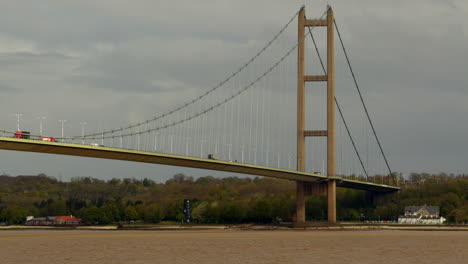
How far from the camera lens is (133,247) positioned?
5109 centimetres

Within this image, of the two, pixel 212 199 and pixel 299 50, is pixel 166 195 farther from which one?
pixel 299 50

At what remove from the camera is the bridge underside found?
203ft

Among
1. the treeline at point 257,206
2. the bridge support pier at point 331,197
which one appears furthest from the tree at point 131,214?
the bridge support pier at point 331,197

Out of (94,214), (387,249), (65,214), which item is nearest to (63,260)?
(387,249)

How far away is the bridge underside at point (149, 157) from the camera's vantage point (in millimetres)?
61875

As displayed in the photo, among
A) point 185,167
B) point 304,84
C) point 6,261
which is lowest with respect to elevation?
point 6,261

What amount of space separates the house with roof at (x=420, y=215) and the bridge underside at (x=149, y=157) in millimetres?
16618

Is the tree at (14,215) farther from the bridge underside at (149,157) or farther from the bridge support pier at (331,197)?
the bridge support pier at (331,197)

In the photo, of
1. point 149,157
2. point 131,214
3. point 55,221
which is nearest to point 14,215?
point 55,221

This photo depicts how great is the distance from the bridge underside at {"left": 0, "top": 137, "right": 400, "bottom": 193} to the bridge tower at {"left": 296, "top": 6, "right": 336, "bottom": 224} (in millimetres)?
1826

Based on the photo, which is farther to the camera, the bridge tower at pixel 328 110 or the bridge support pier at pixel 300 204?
the bridge support pier at pixel 300 204

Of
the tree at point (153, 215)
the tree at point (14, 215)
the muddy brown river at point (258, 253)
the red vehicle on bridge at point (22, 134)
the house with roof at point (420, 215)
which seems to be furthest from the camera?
the tree at point (14, 215)

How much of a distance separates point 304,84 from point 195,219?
189 ft

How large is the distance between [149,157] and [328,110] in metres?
22.9
